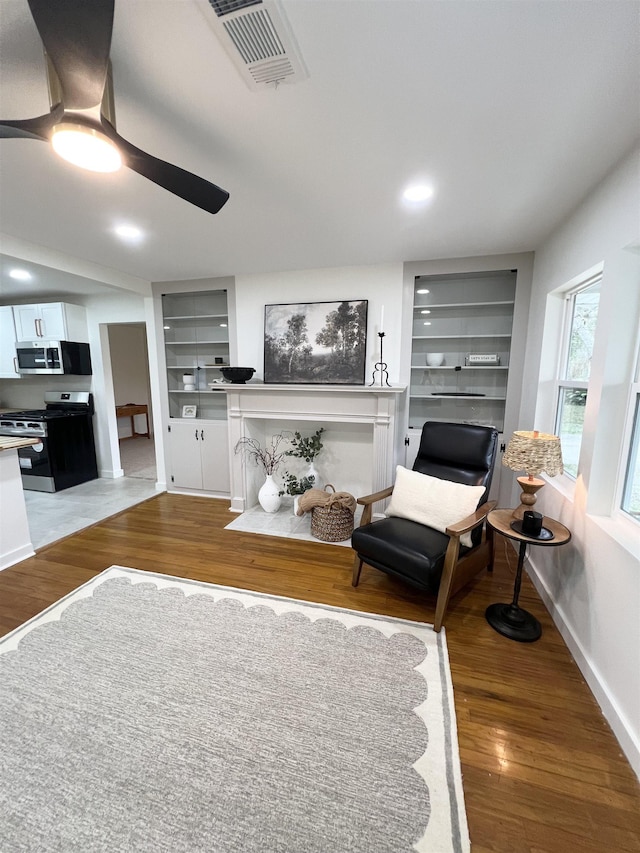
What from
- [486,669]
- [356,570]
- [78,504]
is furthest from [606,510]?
[78,504]

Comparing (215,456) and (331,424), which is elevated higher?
(331,424)

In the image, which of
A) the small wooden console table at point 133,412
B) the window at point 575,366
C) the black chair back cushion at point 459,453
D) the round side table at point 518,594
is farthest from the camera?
the small wooden console table at point 133,412

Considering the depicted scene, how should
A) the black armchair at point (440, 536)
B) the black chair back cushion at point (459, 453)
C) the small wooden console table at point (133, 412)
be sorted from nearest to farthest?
the black armchair at point (440, 536) < the black chair back cushion at point (459, 453) < the small wooden console table at point (133, 412)

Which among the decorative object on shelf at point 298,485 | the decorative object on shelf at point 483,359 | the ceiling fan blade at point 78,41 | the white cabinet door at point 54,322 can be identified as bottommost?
the decorative object on shelf at point 298,485

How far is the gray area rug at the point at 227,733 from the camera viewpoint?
1.10 meters

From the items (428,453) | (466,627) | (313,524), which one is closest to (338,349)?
(428,453)

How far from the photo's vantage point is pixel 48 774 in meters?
1.24

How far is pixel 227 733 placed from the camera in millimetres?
1395

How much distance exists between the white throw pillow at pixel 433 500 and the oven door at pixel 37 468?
13.9 feet

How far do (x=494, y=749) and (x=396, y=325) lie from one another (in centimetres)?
306

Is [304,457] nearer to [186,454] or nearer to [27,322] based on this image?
[186,454]

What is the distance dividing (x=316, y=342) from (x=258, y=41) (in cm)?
250

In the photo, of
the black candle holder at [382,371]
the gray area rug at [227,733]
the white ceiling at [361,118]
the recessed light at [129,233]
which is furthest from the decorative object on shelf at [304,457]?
the recessed light at [129,233]

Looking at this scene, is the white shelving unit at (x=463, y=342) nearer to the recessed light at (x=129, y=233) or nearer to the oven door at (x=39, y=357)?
the recessed light at (x=129, y=233)
